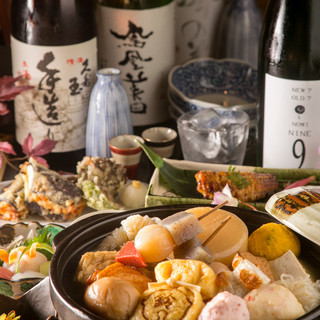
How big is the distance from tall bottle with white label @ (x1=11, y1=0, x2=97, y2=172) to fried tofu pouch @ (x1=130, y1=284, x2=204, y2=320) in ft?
2.45

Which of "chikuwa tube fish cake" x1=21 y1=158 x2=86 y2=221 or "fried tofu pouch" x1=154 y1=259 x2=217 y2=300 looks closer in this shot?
"fried tofu pouch" x1=154 y1=259 x2=217 y2=300

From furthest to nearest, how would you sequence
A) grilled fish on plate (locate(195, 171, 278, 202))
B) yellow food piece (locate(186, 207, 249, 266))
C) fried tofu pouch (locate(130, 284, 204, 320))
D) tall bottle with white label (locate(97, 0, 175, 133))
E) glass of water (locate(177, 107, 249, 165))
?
1. tall bottle with white label (locate(97, 0, 175, 133))
2. glass of water (locate(177, 107, 249, 165))
3. grilled fish on plate (locate(195, 171, 278, 202))
4. yellow food piece (locate(186, 207, 249, 266))
5. fried tofu pouch (locate(130, 284, 204, 320))

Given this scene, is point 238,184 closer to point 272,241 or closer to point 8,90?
point 272,241

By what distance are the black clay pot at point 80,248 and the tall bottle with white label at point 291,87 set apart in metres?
0.43

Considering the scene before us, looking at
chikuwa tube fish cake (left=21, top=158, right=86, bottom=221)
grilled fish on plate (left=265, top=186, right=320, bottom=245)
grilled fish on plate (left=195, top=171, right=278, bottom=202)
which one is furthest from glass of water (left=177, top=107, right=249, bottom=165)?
grilled fish on plate (left=265, top=186, right=320, bottom=245)

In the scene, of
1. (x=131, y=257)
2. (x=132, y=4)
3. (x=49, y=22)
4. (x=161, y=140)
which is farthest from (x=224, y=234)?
(x=132, y=4)

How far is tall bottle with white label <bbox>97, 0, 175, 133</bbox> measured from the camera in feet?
4.32

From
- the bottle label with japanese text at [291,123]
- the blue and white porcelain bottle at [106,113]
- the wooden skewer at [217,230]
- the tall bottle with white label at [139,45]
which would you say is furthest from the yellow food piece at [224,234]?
the tall bottle with white label at [139,45]

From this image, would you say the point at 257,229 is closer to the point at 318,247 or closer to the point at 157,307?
the point at 318,247

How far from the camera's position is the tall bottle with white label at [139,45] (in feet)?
4.32

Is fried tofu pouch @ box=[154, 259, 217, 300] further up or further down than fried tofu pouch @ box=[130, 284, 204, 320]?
further up

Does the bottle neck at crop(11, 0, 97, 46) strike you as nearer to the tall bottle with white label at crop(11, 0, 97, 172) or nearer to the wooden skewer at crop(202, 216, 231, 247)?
the tall bottle with white label at crop(11, 0, 97, 172)

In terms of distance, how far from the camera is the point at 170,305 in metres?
0.54

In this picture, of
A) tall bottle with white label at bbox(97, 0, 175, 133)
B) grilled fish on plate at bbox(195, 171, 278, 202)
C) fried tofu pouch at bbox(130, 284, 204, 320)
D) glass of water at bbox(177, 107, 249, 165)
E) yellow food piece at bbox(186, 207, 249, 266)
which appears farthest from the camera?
tall bottle with white label at bbox(97, 0, 175, 133)
